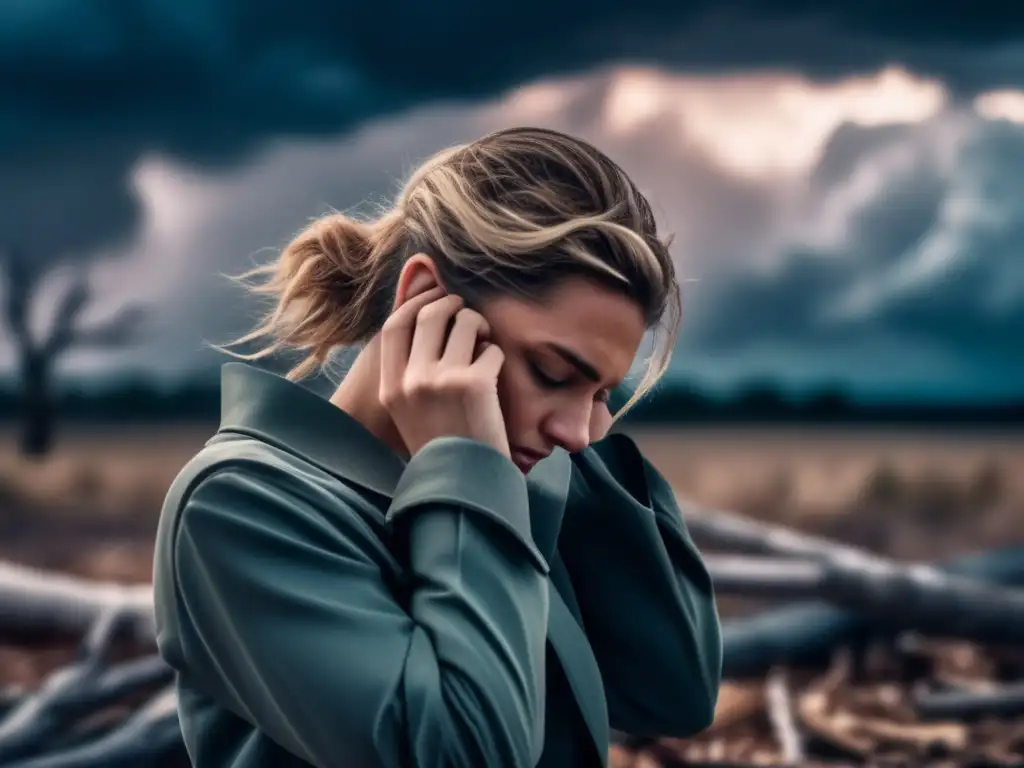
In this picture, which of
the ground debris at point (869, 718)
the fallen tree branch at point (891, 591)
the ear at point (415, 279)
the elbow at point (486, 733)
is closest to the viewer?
the elbow at point (486, 733)

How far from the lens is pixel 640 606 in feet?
2.41

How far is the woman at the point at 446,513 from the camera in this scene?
54cm

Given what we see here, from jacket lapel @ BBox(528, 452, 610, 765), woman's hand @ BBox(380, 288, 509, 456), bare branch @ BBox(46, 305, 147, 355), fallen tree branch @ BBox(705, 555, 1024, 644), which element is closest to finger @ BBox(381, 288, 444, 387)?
woman's hand @ BBox(380, 288, 509, 456)

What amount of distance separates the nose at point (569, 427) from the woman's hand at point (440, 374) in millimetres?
29

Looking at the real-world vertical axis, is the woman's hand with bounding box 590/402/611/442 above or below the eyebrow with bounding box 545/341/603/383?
below

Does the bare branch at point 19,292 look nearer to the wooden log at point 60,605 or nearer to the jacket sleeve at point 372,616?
the wooden log at point 60,605

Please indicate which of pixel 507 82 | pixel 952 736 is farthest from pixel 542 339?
pixel 507 82

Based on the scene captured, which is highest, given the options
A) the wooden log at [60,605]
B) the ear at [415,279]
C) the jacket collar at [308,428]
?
the ear at [415,279]

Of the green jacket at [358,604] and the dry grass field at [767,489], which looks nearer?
the green jacket at [358,604]

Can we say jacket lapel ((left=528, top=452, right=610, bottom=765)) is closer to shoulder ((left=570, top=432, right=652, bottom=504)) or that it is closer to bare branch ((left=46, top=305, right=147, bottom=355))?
shoulder ((left=570, top=432, right=652, bottom=504))

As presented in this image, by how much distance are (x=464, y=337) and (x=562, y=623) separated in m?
0.19

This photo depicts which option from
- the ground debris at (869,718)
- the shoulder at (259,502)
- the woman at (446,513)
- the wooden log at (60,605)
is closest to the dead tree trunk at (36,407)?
the wooden log at (60,605)

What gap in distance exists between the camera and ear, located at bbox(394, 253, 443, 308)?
2.12 ft

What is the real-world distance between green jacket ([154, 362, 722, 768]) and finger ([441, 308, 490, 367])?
46mm
